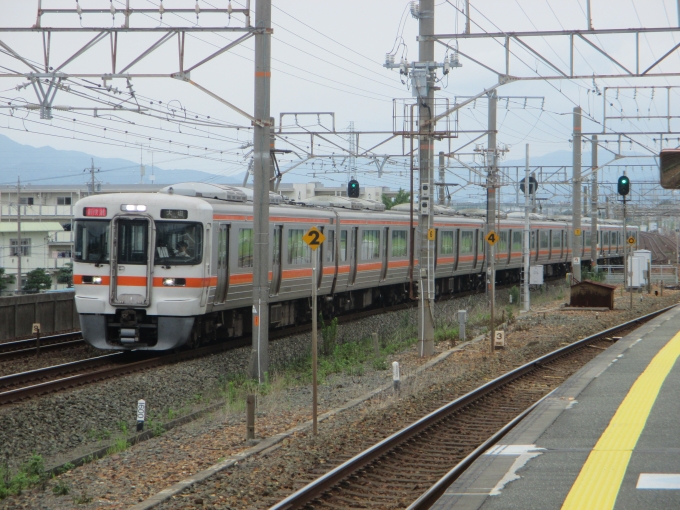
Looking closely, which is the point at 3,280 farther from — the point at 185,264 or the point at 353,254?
the point at 185,264

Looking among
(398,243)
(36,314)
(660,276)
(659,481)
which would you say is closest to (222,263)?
(36,314)

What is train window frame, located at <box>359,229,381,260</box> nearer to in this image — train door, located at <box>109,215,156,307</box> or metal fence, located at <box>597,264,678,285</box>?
train door, located at <box>109,215,156,307</box>

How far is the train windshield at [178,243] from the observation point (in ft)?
46.9

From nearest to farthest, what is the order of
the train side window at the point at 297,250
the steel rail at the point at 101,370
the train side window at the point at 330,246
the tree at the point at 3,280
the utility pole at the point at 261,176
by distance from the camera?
the steel rail at the point at 101,370 < the utility pole at the point at 261,176 < the train side window at the point at 297,250 < the train side window at the point at 330,246 < the tree at the point at 3,280

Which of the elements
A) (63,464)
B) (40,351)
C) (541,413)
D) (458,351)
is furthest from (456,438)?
(40,351)

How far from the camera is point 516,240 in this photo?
3669 cm

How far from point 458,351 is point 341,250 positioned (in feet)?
16.1

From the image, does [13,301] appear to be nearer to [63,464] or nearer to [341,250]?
[341,250]

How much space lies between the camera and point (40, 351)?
15406 millimetres

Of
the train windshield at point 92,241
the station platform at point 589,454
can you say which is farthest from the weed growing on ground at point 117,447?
the train windshield at point 92,241

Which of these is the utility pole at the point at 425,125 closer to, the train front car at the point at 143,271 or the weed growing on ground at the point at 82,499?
the train front car at the point at 143,271

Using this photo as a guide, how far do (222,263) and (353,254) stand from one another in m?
7.00

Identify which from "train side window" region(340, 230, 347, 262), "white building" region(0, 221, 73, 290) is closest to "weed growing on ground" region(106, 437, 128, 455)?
"train side window" region(340, 230, 347, 262)

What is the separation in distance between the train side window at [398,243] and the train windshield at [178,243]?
11.0m
